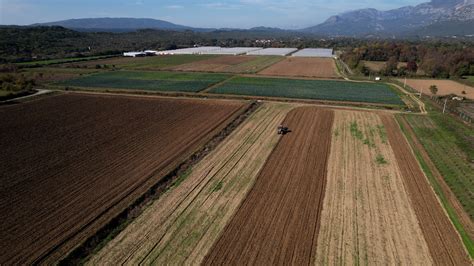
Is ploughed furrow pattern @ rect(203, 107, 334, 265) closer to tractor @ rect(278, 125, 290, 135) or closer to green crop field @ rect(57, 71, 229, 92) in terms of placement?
tractor @ rect(278, 125, 290, 135)

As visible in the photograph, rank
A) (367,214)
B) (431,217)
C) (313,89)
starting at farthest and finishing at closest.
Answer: (313,89)
(367,214)
(431,217)

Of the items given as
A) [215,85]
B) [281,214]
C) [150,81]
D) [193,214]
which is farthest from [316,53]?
[193,214]

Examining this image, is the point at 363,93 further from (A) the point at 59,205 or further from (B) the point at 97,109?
(A) the point at 59,205

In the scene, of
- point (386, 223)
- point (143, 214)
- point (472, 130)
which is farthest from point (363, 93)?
point (143, 214)

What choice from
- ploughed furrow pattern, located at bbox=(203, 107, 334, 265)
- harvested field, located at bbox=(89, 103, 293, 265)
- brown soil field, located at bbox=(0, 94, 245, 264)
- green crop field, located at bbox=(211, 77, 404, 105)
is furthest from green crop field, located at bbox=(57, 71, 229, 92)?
ploughed furrow pattern, located at bbox=(203, 107, 334, 265)

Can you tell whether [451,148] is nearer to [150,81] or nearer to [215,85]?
[215,85]

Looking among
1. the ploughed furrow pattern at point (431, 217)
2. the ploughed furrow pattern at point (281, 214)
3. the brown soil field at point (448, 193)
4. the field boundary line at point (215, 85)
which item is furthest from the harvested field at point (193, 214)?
the field boundary line at point (215, 85)

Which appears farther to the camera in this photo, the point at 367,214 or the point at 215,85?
the point at 215,85
